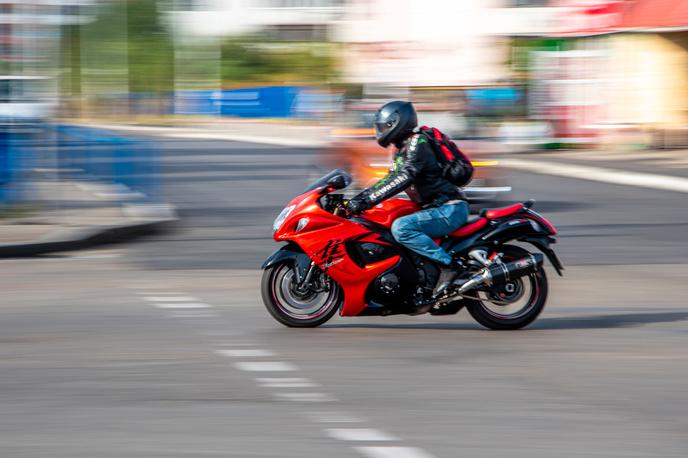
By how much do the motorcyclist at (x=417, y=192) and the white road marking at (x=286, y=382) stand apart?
182cm

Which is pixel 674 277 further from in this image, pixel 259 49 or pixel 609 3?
pixel 259 49

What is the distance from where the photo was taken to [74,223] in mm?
15688

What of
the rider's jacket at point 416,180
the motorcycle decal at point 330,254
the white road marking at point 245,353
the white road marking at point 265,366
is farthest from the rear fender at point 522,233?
the white road marking at point 265,366

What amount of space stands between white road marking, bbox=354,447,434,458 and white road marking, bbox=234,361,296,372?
6.15 ft

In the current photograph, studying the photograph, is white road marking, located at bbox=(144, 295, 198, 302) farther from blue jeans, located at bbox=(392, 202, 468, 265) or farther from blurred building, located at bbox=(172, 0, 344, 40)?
blurred building, located at bbox=(172, 0, 344, 40)

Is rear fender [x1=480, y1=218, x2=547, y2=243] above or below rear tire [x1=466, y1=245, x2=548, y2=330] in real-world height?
above

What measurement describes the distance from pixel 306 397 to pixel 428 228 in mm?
2324

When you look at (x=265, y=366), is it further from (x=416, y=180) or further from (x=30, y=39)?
(x=30, y=39)

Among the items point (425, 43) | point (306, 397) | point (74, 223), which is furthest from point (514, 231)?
point (425, 43)

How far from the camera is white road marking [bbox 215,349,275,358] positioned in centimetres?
800

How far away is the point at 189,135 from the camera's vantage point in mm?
47188

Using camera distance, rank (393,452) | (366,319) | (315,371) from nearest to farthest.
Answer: (393,452)
(315,371)
(366,319)

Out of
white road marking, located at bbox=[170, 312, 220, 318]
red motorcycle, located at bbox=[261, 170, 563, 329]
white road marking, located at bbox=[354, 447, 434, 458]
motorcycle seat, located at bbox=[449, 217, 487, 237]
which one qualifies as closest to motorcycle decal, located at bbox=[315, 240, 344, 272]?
red motorcycle, located at bbox=[261, 170, 563, 329]

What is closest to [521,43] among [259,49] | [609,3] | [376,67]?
[609,3]
